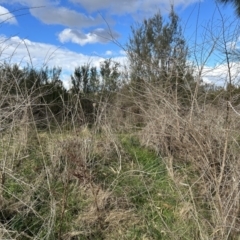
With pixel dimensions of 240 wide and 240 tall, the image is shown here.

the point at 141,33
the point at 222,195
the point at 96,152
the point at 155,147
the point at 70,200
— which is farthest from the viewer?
the point at 141,33

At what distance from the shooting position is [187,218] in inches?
128

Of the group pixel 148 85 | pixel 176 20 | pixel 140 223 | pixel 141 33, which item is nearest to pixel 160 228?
pixel 140 223

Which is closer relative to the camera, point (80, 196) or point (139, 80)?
point (80, 196)

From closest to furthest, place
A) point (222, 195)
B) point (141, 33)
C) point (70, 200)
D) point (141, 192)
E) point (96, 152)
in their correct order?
1. point (222, 195)
2. point (70, 200)
3. point (141, 192)
4. point (96, 152)
5. point (141, 33)

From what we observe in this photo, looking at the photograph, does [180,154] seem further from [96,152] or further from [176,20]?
[176,20]

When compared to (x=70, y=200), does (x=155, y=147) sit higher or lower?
higher

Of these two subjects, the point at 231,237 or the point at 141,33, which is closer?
the point at 231,237

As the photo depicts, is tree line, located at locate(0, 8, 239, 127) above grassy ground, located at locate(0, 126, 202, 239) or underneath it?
above

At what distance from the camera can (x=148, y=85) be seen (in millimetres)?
4785

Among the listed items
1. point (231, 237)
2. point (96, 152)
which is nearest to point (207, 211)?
point (231, 237)

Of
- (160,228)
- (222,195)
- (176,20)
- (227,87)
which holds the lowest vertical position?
(160,228)

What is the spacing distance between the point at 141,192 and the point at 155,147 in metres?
1.69

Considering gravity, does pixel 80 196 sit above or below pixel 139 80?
below

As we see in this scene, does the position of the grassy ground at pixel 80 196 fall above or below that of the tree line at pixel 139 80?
below
